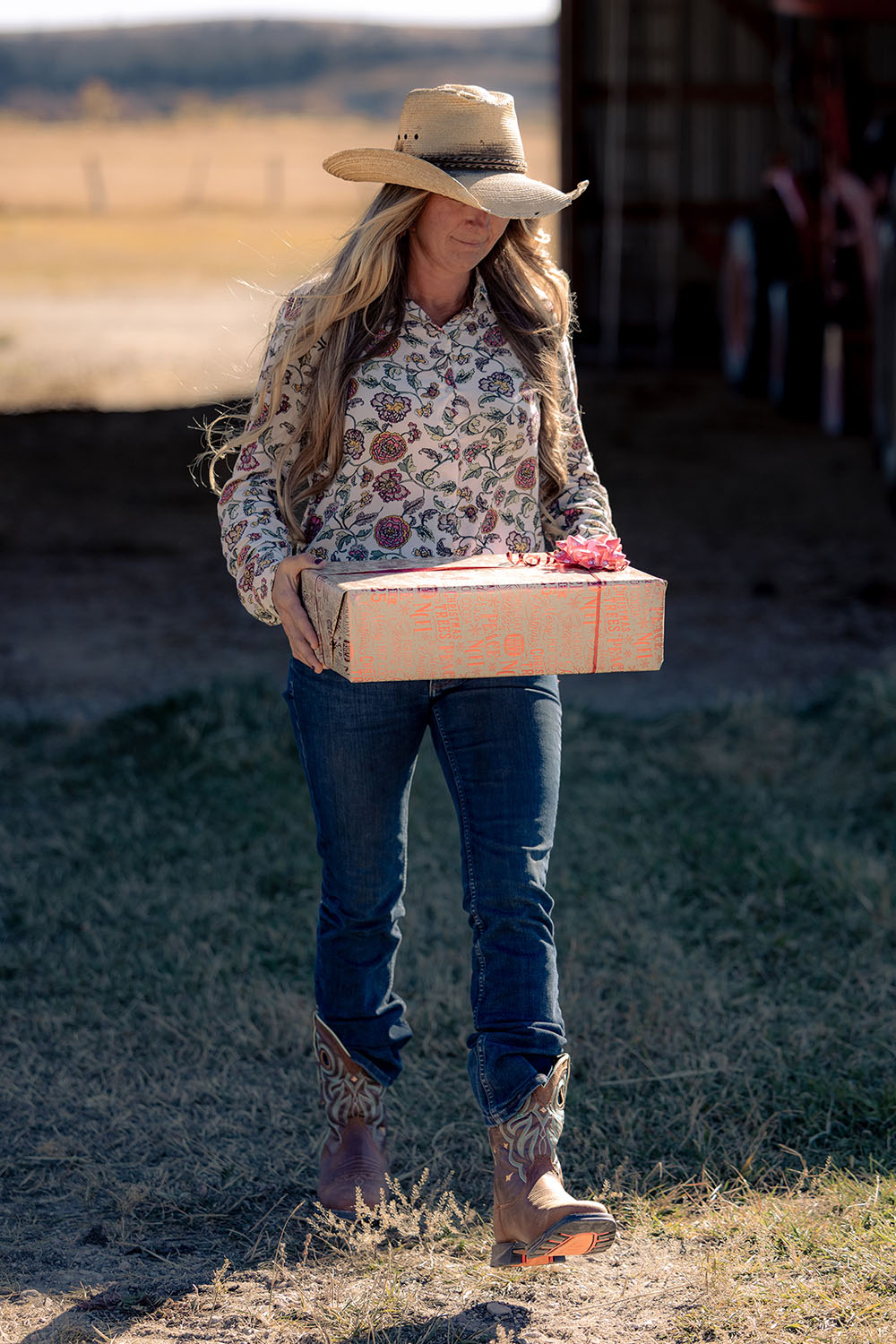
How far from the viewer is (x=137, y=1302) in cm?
263

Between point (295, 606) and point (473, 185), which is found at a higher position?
point (473, 185)

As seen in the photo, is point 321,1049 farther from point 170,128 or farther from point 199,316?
point 170,128

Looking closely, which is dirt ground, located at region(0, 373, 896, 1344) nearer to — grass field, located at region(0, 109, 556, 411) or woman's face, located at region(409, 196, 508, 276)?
grass field, located at region(0, 109, 556, 411)

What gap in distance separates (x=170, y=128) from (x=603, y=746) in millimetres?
78548

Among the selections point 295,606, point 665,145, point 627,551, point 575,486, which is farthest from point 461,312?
point 665,145

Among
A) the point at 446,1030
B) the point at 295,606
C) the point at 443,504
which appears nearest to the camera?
the point at 295,606

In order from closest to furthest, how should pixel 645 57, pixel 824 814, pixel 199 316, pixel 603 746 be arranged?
pixel 824 814 → pixel 603 746 → pixel 645 57 → pixel 199 316

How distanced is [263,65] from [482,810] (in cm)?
10751

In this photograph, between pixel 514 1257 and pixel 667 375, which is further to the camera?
pixel 667 375

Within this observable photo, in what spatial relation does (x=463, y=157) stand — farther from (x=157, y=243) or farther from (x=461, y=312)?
(x=157, y=243)

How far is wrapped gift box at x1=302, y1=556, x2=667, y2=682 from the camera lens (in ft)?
7.75

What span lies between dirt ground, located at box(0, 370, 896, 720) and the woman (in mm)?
3211

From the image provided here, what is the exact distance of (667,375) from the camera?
1296 cm

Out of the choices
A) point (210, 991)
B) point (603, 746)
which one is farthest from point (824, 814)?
point (210, 991)
